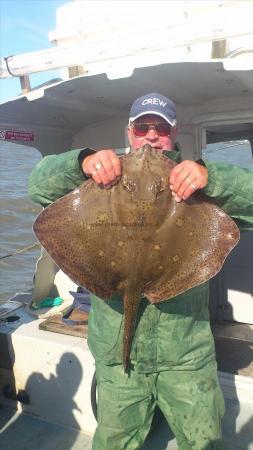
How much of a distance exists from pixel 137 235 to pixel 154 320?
60 cm

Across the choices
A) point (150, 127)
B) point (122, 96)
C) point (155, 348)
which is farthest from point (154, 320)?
point (122, 96)

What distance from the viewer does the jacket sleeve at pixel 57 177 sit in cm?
256

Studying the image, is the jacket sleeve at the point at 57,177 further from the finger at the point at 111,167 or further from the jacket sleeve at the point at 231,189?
the jacket sleeve at the point at 231,189

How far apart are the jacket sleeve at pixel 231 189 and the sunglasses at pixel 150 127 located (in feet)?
1.14

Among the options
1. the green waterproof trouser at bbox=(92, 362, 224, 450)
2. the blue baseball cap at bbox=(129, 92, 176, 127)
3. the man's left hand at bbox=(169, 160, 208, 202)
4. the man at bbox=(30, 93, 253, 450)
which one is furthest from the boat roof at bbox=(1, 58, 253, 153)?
the green waterproof trouser at bbox=(92, 362, 224, 450)

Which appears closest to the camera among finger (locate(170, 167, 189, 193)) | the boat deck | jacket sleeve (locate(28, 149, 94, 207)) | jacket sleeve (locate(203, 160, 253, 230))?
finger (locate(170, 167, 189, 193))

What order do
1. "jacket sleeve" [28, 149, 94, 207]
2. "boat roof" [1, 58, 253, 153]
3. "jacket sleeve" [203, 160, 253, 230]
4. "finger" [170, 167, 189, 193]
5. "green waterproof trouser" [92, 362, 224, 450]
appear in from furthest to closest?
1. "boat roof" [1, 58, 253, 153]
2. "green waterproof trouser" [92, 362, 224, 450]
3. "jacket sleeve" [28, 149, 94, 207]
4. "jacket sleeve" [203, 160, 253, 230]
5. "finger" [170, 167, 189, 193]

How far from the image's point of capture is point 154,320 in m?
2.71

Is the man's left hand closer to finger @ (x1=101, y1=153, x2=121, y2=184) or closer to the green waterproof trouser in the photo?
finger @ (x1=101, y1=153, x2=121, y2=184)

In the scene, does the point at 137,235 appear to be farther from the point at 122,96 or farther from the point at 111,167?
the point at 122,96

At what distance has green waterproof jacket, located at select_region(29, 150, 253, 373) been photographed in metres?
2.59

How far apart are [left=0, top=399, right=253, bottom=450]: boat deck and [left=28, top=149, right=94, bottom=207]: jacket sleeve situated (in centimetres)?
220

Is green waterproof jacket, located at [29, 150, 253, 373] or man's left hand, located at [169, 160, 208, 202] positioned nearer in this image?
man's left hand, located at [169, 160, 208, 202]

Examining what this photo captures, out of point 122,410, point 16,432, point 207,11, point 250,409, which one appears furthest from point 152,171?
point 16,432
